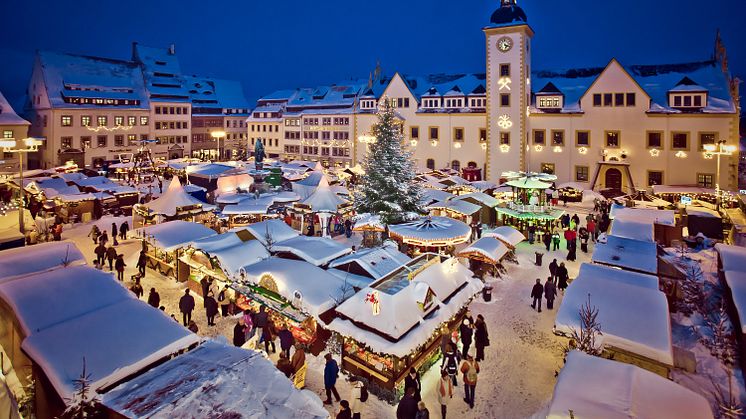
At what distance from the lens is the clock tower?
125ft

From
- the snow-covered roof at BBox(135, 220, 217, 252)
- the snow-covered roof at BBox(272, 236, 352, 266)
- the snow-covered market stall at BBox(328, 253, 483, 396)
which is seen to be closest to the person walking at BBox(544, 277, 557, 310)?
the snow-covered market stall at BBox(328, 253, 483, 396)

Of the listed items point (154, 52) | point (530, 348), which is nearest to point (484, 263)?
point (530, 348)

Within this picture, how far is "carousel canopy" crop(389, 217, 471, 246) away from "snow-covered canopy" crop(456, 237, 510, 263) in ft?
2.10

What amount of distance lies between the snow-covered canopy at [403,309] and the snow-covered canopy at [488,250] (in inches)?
183

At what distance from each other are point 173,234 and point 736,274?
19002 mm

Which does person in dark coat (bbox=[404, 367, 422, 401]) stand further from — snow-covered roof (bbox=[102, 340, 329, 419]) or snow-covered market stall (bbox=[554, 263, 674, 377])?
snow-covered market stall (bbox=[554, 263, 674, 377])

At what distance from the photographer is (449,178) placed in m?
32.1

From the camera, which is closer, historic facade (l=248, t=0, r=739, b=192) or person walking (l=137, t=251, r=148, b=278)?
person walking (l=137, t=251, r=148, b=278)

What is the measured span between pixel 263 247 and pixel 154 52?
6096 centimetres

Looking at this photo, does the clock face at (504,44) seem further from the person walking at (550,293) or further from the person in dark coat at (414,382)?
the person in dark coat at (414,382)

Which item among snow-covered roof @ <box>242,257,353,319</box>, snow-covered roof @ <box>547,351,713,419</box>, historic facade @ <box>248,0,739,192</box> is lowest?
snow-covered roof @ <box>547,351,713,419</box>

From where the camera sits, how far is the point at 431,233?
18109mm

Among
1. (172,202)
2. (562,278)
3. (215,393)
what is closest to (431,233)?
(562,278)

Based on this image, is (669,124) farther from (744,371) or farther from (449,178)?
(744,371)
